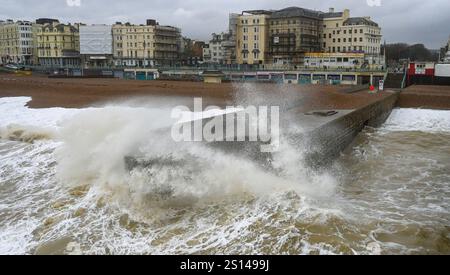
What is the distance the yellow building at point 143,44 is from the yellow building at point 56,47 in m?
9.07

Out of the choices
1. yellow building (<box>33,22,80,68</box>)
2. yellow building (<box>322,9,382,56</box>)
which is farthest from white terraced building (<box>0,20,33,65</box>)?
yellow building (<box>322,9,382,56</box>)

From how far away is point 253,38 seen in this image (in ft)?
211

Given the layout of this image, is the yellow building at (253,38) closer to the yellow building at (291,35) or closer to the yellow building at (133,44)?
the yellow building at (291,35)

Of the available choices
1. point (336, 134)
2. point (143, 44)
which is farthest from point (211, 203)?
point (143, 44)

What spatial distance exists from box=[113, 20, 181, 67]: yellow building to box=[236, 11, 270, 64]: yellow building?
16966 mm

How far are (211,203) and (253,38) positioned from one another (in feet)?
192

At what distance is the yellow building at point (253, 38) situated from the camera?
2516 inches

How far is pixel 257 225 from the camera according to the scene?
7.39 meters

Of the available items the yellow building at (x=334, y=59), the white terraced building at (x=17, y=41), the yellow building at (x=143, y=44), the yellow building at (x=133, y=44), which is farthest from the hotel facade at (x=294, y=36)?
the white terraced building at (x=17, y=41)

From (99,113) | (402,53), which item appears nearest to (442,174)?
(99,113)

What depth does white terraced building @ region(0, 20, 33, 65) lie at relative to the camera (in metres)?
83.6
